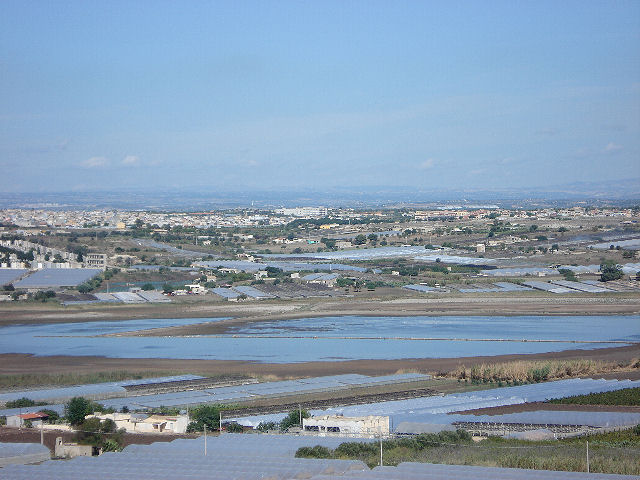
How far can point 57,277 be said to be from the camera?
1221 inches

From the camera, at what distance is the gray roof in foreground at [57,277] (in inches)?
1150

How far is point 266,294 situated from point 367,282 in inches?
146

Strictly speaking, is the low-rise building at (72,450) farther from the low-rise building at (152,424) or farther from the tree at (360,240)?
the tree at (360,240)

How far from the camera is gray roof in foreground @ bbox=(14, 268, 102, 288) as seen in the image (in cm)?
2922

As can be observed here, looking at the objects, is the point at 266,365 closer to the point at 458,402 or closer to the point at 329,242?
the point at 458,402

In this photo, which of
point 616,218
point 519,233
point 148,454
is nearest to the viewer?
point 148,454

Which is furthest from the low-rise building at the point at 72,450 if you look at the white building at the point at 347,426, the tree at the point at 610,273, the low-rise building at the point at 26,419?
the tree at the point at 610,273

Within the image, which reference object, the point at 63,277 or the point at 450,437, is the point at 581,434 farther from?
the point at 63,277

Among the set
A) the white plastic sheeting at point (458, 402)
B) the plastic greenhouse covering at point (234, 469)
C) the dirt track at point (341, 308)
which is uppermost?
the plastic greenhouse covering at point (234, 469)

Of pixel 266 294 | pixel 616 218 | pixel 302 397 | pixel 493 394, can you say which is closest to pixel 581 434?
pixel 493 394

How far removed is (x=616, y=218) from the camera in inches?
2210

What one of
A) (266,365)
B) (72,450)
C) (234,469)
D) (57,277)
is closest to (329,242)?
(57,277)

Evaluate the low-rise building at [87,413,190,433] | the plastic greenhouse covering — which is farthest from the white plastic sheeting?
the plastic greenhouse covering

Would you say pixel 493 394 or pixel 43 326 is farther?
pixel 43 326
